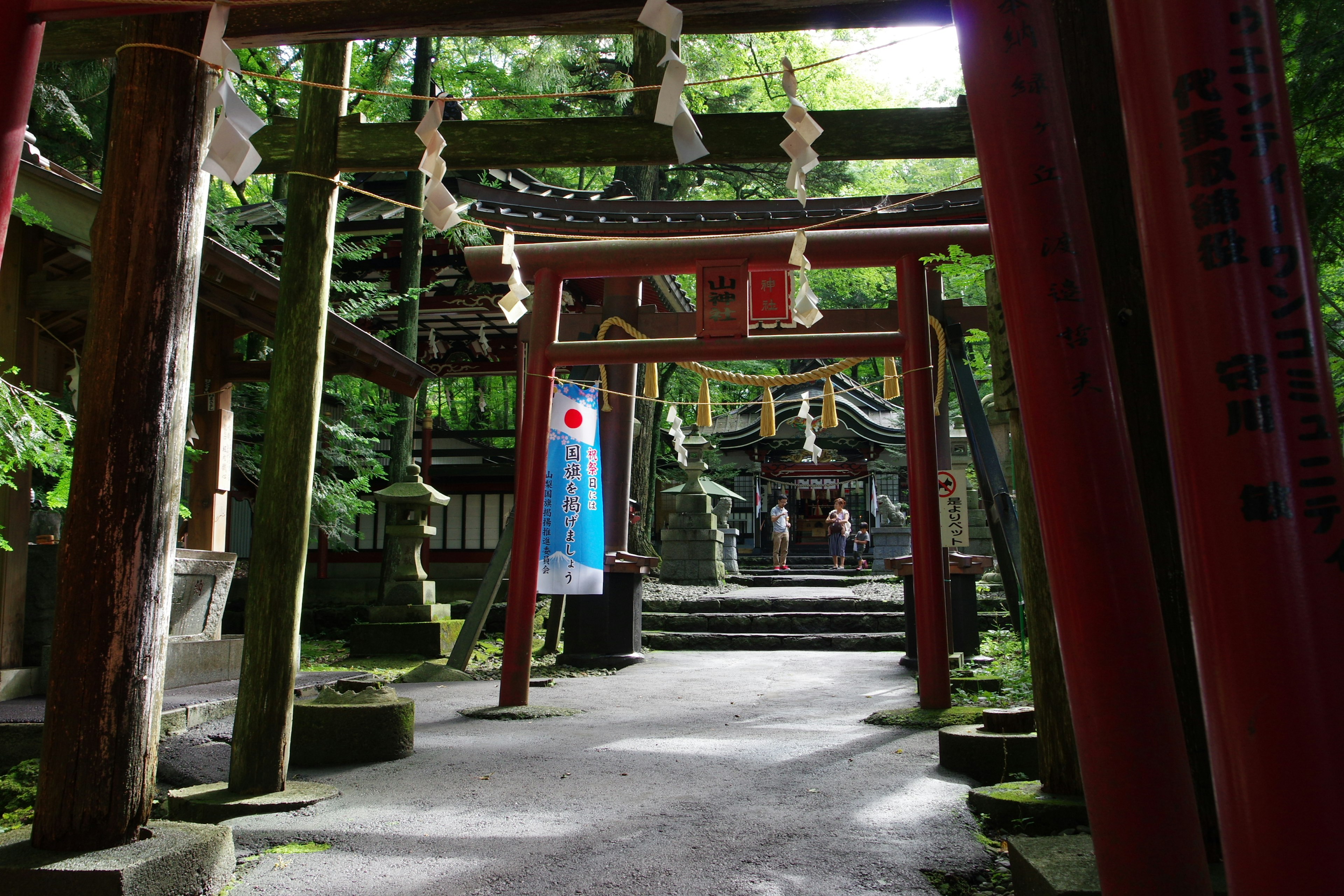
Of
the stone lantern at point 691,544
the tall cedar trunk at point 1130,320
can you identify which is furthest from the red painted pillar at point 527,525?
the stone lantern at point 691,544

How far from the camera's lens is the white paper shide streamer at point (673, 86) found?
10.8 ft

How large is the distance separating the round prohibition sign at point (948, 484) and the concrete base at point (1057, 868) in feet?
17.9

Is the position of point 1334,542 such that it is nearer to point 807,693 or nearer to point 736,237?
point 736,237

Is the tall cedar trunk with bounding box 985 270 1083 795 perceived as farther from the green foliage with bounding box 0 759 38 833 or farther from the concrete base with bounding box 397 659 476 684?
the concrete base with bounding box 397 659 476 684

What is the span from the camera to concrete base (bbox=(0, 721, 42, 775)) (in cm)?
550

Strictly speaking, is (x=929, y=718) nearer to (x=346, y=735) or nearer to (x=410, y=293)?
(x=346, y=735)

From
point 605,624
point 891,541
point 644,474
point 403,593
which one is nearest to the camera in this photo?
point 605,624

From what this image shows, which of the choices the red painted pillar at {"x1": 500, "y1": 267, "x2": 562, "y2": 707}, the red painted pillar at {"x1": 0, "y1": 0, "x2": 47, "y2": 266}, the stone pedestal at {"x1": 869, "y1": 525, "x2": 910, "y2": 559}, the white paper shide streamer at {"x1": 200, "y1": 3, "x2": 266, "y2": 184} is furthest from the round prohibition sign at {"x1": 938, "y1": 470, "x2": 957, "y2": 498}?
the stone pedestal at {"x1": 869, "y1": 525, "x2": 910, "y2": 559}

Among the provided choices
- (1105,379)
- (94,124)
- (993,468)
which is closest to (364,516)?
(94,124)

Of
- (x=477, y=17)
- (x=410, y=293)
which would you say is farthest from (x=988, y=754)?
(x=410, y=293)

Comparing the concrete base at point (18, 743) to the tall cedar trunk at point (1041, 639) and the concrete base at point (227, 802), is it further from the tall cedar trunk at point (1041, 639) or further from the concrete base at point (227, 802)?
the tall cedar trunk at point (1041, 639)

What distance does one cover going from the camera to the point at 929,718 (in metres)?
6.52

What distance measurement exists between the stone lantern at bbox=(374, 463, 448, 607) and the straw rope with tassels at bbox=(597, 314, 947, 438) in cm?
272

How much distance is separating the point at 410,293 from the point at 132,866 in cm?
1061
